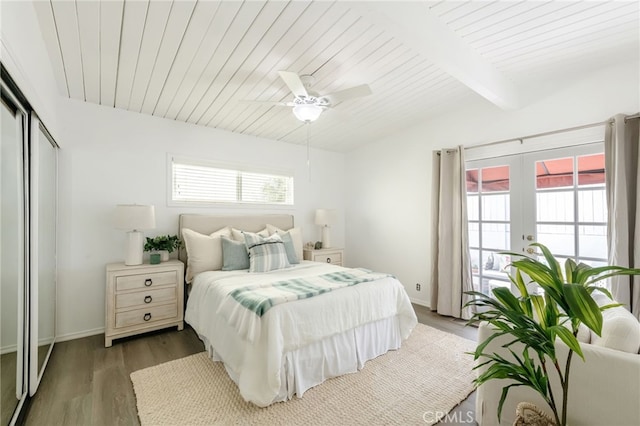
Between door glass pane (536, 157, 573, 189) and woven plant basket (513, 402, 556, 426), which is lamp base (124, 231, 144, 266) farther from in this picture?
door glass pane (536, 157, 573, 189)

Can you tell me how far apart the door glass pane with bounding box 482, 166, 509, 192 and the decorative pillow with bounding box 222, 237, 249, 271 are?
307 cm

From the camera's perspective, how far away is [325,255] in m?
4.39

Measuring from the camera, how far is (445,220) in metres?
3.72

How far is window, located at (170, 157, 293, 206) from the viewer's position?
12.0 feet

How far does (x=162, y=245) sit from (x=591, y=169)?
15.0 feet

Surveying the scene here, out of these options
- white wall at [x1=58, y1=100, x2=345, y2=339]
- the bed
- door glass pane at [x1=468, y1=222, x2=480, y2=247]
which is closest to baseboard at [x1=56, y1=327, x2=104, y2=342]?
white wall at [x1=58, y1=100, x2=345, y2=339]

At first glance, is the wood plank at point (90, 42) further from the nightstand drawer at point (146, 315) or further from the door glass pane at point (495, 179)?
the door glass pane at point (495, 179)

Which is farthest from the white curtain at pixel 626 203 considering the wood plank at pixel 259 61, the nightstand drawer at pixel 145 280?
the nightstand drawer at pixel 145 280

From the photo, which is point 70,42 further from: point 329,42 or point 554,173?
point 554,173

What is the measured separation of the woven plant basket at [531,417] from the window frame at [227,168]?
3605 millimetres

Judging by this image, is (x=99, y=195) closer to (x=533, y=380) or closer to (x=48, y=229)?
(x=48, y=229)

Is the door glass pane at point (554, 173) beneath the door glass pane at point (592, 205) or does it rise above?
above

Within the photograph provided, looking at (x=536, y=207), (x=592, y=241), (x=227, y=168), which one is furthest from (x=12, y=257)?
(x=592, y=241)

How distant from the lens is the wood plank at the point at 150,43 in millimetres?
1837
